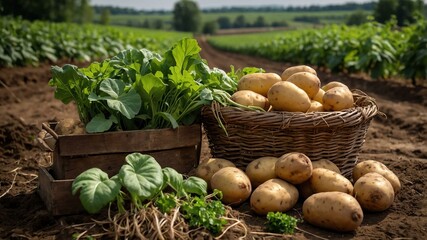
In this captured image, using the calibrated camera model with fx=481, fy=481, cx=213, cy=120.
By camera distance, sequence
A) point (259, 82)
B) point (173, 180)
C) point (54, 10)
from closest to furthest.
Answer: point (173, 180) < point (259, 82) < point (54, 10)

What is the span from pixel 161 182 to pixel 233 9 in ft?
542

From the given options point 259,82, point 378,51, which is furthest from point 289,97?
point 378,51

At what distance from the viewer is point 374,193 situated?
373cm

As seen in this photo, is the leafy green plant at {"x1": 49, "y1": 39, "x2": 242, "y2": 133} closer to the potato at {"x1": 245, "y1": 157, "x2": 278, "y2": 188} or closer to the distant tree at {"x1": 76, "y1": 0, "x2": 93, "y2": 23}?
the potato at {"x1": 245, "y1": 157, "x2": 278, "y2": 188}

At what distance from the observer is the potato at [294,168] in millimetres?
3814

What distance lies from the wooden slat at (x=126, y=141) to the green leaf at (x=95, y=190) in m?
0.53

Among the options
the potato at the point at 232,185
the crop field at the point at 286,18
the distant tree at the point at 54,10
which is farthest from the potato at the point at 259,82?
the crop field at the point at 286,18

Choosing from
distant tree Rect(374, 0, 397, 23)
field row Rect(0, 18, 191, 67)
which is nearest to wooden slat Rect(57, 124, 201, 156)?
field row Rect(0, 18, 191, 67)

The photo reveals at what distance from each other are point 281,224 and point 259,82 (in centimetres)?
159

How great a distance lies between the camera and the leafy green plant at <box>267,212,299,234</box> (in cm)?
337

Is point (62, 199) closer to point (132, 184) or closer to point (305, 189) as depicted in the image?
point (132, 184)

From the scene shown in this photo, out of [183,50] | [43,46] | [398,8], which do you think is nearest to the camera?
[183,50]

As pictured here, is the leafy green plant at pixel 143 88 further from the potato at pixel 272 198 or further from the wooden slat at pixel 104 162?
the potato at pixel 272 198

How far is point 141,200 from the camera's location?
338 cm
